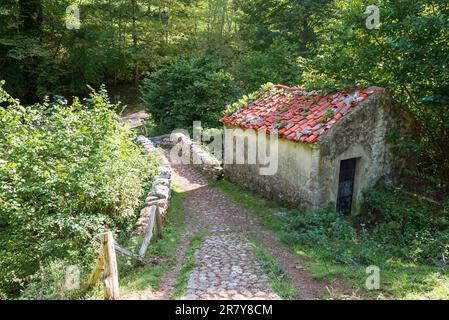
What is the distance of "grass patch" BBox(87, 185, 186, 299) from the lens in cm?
640

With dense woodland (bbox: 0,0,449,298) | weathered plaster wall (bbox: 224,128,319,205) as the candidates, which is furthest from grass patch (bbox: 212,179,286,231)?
dense woodland (bbox: 0,0,449,298)

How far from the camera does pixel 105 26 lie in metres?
30.5

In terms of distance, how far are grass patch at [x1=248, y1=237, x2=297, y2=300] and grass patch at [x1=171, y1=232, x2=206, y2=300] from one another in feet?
4.33

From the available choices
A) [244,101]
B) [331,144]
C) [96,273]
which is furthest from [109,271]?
[244,101]

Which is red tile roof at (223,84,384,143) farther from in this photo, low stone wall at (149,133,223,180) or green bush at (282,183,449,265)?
green bush at (282,183,449,265)

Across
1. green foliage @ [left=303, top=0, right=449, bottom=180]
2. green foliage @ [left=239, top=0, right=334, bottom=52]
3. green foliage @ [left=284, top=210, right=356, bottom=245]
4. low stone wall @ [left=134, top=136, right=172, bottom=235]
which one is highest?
green foliage @ [left=239, top=0, right=334, bottom=52]

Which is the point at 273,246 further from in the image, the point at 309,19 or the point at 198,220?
the point at 309,19

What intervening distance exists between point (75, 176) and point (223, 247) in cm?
385

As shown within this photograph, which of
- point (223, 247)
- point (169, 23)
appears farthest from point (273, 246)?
point (169, 23)

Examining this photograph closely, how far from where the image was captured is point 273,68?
22031mm

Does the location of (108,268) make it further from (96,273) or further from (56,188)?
(56,188)

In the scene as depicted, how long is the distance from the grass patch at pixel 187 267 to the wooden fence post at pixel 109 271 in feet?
3.50

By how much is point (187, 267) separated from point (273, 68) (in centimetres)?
1678

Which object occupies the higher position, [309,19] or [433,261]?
[309,19]
